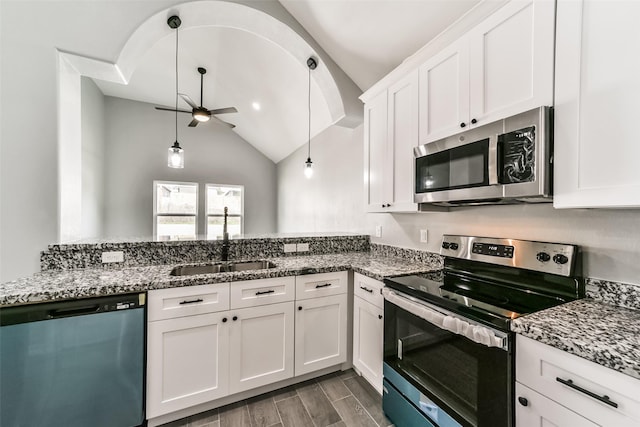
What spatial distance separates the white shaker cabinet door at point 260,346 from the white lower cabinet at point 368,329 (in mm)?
519

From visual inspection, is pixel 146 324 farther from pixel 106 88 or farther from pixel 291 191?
pixel 106 88

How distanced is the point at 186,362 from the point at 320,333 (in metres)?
0.92

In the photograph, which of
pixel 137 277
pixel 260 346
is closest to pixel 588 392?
pixel 260 346

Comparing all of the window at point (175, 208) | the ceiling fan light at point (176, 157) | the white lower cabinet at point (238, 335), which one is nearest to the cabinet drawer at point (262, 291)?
the white lower cabinet at point (238, 335)

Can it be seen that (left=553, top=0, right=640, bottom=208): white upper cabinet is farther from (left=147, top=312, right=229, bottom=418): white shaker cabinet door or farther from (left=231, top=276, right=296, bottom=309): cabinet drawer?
(left=147, top=312, right=229, bottom=418): white shaker cabinet door

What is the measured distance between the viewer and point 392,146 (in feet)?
6.70

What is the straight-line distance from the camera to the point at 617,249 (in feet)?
3.74

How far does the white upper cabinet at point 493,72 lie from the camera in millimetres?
1150

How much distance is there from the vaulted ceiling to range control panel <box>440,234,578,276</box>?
5.11ft

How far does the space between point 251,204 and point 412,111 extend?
5.14 metres

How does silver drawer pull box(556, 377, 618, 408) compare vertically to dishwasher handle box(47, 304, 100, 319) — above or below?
below

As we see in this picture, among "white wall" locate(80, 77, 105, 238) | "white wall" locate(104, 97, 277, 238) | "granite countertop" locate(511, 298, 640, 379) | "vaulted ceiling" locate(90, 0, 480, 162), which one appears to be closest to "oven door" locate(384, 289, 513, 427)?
"granite countertop" locate(511, 298, 640, 379)

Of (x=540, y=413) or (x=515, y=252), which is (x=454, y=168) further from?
(x=540, y=413)

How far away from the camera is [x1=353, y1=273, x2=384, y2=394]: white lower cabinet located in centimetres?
176
